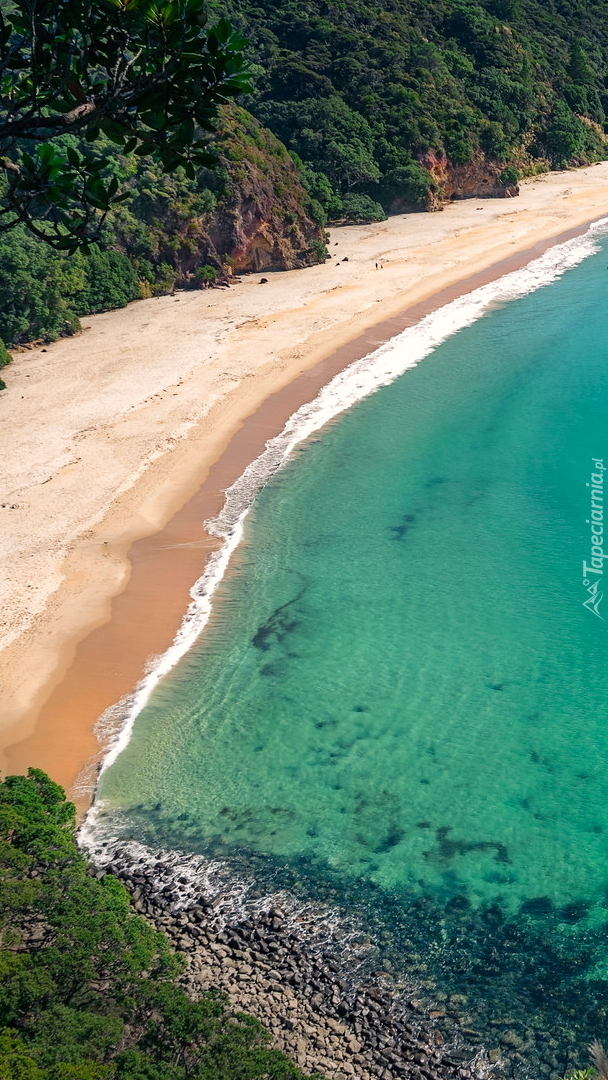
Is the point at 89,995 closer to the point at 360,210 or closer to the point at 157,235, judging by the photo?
the point at 157,235

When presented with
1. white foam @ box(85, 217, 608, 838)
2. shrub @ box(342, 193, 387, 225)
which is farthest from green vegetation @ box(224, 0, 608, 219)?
white foam @ box(85, 217, 608, 838)

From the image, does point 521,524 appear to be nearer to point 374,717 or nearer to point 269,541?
point 269,541

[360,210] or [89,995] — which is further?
[360,210]

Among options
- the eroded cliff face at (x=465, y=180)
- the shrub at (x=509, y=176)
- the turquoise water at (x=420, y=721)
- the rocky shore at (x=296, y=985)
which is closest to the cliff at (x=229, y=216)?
the eroded cliff face at (x=465, y=180)

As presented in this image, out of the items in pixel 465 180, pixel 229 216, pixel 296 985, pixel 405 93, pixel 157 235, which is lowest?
pixel 296 985

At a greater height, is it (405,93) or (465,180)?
(405,93)

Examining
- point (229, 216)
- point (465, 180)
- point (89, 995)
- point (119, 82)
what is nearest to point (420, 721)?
point (89, 995)
